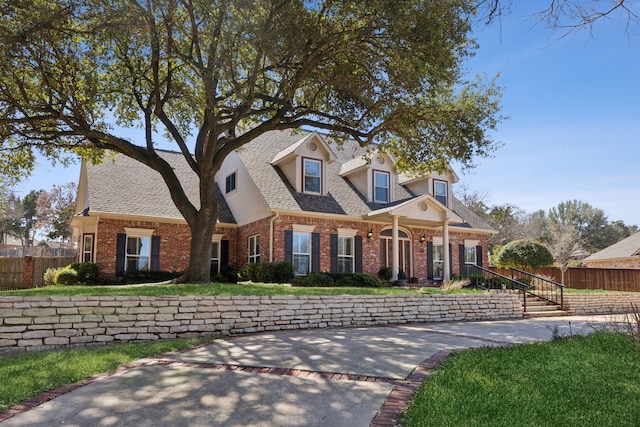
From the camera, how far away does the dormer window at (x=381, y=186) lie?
21.9 m

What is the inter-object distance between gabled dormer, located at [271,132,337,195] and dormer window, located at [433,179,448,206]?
19.1 ft

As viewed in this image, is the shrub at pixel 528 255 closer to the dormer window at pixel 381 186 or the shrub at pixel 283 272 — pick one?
the dormer window at pixel 381 186

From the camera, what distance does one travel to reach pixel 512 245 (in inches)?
925

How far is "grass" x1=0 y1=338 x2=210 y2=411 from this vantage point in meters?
5.43

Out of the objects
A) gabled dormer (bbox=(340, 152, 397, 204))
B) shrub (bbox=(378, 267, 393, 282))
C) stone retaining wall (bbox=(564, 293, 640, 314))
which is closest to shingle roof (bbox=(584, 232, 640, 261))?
stone retaining wall (bbox=(564, 293, 640, 314))

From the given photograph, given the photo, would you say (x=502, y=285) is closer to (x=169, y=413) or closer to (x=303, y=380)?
(x=303, y=380)

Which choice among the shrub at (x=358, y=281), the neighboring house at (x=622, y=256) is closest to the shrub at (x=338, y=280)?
the shrub at (x=358, y=281)

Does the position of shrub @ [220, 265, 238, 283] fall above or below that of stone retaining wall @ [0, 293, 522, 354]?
above

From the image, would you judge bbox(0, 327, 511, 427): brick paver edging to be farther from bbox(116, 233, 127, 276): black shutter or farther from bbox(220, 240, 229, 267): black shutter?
bbox(220, 240, 229, 267): black shutter

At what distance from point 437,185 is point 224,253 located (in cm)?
1076

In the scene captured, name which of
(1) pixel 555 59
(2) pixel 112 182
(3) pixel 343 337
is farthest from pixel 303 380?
(2) pixel 112 182

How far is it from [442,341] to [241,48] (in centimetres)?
902

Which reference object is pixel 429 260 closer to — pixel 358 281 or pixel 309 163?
pixel 358 281

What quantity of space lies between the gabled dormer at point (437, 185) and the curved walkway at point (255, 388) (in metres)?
15.1
